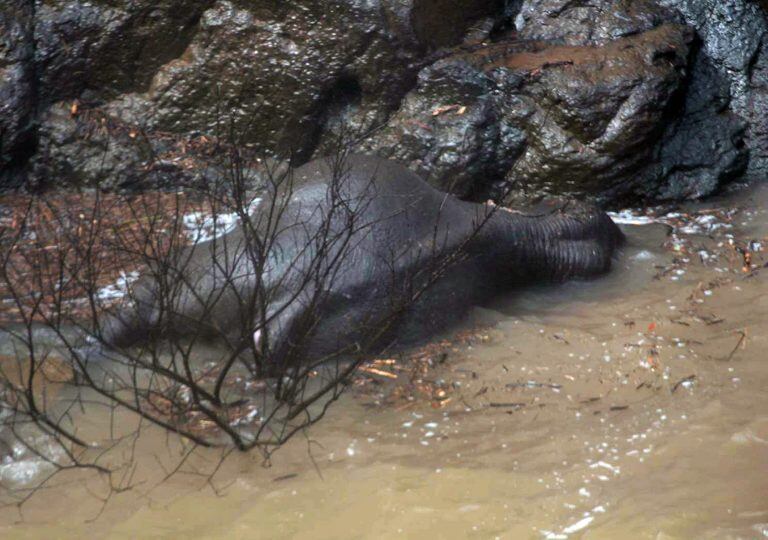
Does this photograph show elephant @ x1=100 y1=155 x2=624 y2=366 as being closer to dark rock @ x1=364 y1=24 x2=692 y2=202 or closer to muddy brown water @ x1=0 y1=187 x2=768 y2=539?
muddy brown water @ x1=0 y1=187 x2=768 y2=539

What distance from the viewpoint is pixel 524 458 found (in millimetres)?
4246

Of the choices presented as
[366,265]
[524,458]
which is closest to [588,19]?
[366,265]

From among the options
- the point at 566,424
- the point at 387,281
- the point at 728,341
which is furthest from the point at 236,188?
the point at 728,341

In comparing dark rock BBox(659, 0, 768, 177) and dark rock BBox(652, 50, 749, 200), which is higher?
dark rock BBox(659, 0, 768, 177)

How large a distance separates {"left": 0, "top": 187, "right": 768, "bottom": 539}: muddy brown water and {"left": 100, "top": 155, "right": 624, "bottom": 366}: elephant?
334mm

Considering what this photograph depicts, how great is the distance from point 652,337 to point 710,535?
1.89 m

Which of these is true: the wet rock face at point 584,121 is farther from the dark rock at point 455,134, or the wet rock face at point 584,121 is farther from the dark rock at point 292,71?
the dark rock at point 292,71

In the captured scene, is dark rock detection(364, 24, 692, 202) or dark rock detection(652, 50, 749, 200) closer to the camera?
dark rock detection(364, 24, 692, 202)

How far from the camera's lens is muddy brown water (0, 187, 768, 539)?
3.80 metres

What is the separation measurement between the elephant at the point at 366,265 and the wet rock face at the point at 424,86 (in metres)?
1.04

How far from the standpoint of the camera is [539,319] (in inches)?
227

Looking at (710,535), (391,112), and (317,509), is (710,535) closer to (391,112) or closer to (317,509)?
(317,509)

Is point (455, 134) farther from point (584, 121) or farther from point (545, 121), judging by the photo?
point (584, 121)

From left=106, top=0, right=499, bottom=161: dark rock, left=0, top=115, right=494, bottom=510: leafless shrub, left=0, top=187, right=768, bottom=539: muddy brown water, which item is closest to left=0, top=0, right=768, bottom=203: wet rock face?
left=106, top=0, right=499, bottom=161: dark rock
